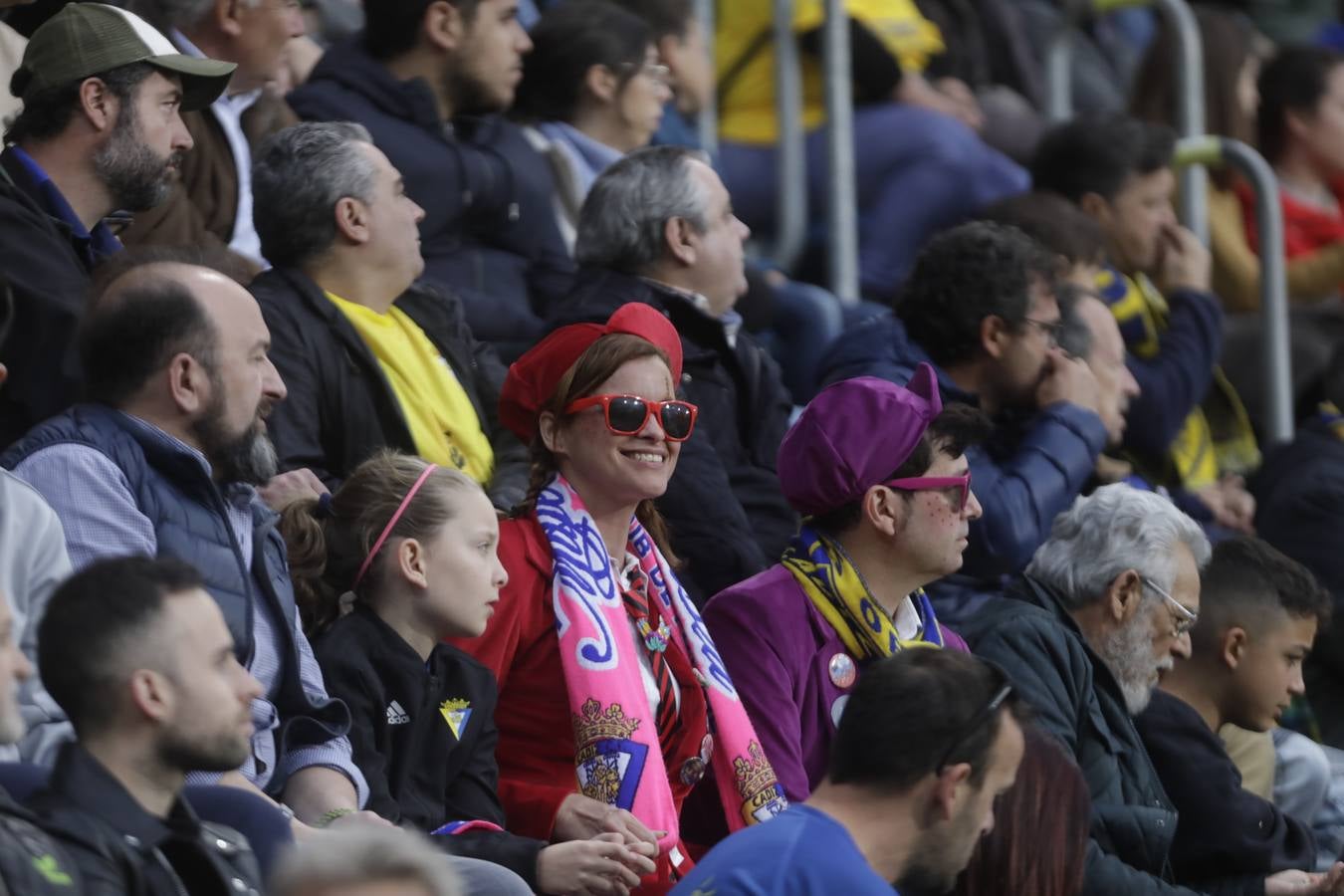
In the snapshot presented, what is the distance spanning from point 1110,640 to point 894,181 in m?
3.38

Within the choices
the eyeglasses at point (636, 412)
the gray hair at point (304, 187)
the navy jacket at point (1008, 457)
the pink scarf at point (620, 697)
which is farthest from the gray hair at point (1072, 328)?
the gray hair at point (304, 187)

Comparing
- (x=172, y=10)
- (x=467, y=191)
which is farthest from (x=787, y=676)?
(x=172, y=10)

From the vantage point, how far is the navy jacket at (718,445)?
590 cm

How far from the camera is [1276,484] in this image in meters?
7.32

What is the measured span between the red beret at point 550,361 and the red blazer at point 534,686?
0.28 metres

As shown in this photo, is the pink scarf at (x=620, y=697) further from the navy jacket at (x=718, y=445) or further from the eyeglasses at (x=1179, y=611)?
the eyeglasses at (x=1179, y=611)

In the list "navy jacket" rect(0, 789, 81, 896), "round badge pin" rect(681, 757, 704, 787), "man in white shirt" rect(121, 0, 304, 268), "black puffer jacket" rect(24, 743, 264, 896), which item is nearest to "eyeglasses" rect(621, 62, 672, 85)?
"man in white shirt" rect(121, 0, 304, 268)

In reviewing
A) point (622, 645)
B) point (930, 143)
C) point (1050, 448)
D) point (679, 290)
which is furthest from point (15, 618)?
point (930, 143)

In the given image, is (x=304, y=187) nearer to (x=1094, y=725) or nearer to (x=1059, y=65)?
(x=1094, y=725)

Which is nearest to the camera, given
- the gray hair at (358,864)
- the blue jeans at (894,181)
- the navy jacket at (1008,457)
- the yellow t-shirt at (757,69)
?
the gray hair at (358,864)

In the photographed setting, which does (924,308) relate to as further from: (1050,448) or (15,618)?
(15,618)

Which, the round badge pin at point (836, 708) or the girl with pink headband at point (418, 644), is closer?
the girl with pink headband at point (418, 644)

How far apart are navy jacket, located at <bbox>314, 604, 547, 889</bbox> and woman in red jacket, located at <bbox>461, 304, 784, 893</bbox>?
0.66 feet

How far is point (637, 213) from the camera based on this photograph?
636cm
